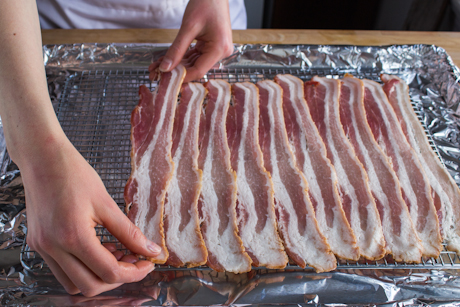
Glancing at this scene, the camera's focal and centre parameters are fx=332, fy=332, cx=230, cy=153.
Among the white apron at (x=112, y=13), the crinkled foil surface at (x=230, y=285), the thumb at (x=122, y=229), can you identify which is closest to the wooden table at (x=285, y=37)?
the white apron at (x=112, y=13)

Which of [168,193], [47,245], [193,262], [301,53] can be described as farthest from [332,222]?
[301,53]

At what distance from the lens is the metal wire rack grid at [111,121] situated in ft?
6.39

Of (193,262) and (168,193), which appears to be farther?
(168,193)

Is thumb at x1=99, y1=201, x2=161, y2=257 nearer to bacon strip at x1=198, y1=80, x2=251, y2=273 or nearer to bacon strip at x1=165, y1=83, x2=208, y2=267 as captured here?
bacon strip at x1=165, y1=83, x2=208, y2=267

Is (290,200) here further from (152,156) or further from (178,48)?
(178,48)

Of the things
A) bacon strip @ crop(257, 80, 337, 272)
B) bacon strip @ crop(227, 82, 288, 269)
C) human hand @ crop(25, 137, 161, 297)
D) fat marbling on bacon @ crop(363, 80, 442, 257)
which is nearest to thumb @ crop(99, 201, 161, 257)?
human hand @ crop(25, 137, 161, 297)

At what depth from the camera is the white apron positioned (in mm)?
3006

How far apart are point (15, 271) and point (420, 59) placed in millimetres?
3588

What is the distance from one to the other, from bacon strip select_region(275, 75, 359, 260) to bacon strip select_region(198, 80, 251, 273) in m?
0.49

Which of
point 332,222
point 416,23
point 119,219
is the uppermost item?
point 416,23

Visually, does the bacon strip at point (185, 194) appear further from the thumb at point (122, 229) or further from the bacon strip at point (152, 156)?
the thumb at point (122, 229)

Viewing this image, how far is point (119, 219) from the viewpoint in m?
1.50

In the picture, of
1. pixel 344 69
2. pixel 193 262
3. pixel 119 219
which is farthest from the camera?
pixel 344 69

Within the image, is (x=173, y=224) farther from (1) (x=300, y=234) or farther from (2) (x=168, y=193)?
(1) (x=300, y=234)
